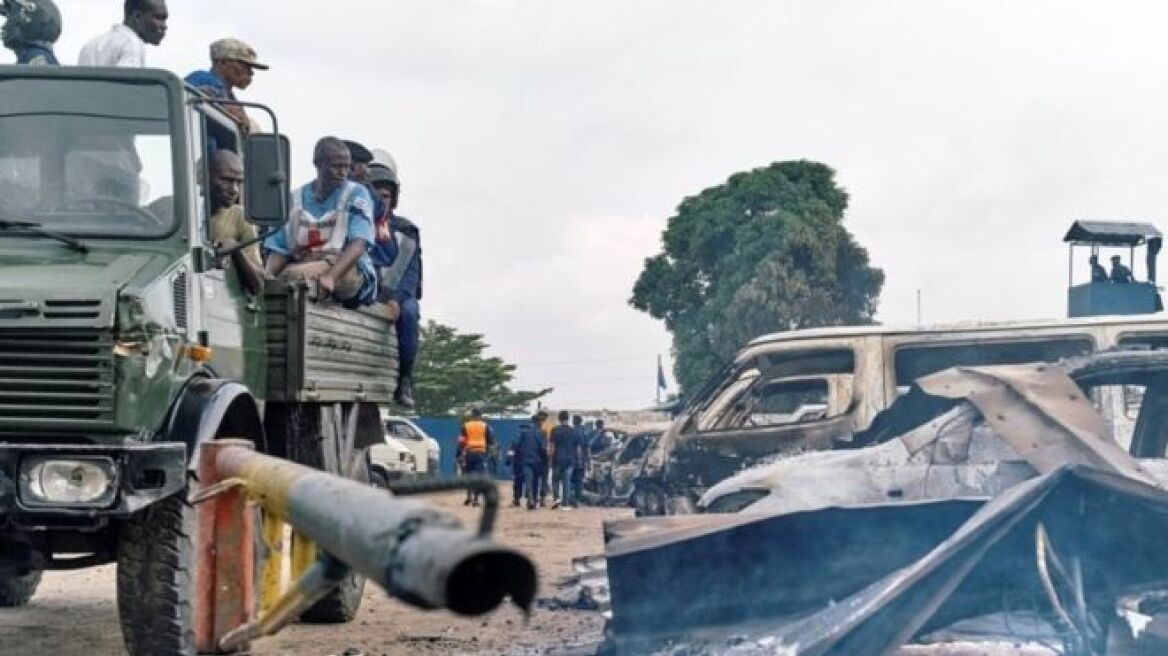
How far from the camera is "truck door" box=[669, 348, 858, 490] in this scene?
11211mm

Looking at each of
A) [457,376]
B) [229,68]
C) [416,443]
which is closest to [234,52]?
[229,68]

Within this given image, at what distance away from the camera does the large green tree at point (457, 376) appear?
1983 inches

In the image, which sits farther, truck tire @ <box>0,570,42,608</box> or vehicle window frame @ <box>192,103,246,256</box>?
truck tire @ <box>0,570,42,608</box>

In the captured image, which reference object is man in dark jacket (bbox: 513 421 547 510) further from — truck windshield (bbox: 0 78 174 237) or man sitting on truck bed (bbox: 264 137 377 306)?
truck windshield (bbox: 0 78 174 237)

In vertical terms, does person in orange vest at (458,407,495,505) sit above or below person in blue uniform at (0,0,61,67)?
below

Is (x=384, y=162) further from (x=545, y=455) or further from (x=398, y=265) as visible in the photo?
(x=545, y=455)

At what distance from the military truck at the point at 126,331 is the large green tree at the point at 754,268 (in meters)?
30.8

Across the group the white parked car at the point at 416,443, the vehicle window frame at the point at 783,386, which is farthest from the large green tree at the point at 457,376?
the vehicle window frame at the point at 783,386

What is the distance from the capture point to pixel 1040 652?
6105 millimetres

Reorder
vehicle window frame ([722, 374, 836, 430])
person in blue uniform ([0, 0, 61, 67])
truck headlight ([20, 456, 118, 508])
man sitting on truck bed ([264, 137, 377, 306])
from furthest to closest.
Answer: vehicle window frame ([722, 374, 836, 430]), man sitting on truck bed ([264, 137, 377, 306]), person in blue uniform ([0, 0, 61, 67]), truck headlight ([20, 456, 118, 508])

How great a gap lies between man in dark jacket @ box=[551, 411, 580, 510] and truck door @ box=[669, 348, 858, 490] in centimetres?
1063

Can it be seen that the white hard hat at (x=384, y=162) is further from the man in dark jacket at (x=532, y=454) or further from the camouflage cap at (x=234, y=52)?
the man in dark jacket at (x=532, y=454)

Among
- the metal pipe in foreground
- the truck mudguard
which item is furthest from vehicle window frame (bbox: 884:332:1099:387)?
the metal pipe in foreground

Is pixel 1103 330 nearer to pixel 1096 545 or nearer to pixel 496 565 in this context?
pixel 1096 545
